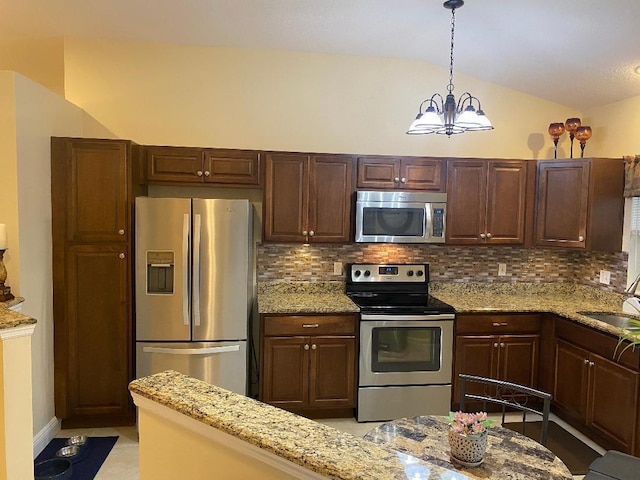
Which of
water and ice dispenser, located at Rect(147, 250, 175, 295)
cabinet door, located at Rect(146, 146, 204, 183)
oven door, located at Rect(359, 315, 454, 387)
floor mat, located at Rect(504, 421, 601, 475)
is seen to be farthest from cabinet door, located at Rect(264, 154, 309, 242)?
floor mat, located at Rect(504, 421, 601, 475)

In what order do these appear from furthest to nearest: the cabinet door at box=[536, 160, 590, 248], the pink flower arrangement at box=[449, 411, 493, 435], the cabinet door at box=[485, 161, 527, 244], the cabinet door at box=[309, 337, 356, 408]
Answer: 1. the cabinet door at box=[485, 161, 527, 244]
2. the cabinet door at box=[536, 160, 590, 248]
3. the cabinet door at box=[309, 337, 356, 408]
4. the pink flower arrangement at box=[449, 411, 493, 435]

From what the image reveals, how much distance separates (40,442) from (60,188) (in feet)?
5.58

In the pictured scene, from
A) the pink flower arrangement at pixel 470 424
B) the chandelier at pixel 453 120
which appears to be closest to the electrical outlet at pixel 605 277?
the chandelier at pixel 453 120

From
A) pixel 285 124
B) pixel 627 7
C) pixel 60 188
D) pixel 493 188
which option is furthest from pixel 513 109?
pixel 60 188

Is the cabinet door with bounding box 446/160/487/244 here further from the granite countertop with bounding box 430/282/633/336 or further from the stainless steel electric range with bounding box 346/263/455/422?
the stainless steel electric range with bounding box 346/263/455/422

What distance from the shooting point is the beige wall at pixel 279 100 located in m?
3.88

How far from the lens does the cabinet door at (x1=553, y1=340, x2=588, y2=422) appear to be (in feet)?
11.2

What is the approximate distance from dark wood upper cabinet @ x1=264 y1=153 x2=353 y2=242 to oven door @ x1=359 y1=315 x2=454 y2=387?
2.58 ft

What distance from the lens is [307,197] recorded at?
3.83 metres

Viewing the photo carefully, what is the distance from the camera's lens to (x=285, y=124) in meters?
4.08

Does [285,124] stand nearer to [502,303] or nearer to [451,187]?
[451,187]

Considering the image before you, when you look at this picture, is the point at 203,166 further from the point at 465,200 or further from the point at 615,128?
the point at 615,128

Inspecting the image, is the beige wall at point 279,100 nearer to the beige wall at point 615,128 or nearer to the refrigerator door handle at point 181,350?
the beige wall at point 615,128

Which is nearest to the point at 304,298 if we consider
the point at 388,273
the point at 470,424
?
the point at 388,273
